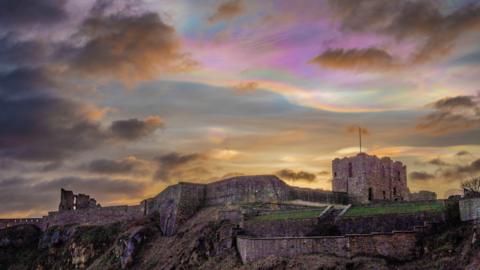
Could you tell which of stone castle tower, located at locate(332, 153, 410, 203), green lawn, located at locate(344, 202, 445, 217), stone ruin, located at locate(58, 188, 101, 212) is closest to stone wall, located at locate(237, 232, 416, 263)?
green lawn, located at locate(344, 202, 445, 217)

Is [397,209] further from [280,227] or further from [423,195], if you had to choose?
[423,195]

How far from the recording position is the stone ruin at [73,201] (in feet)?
256

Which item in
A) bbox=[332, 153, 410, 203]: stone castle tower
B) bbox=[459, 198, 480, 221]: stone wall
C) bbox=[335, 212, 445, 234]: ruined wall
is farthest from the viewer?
bbox=[332, 153, 410, 203]: stone castle tower

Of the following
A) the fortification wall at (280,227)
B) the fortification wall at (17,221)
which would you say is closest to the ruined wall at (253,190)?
the fortification wall at (280,227)

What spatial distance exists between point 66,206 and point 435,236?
56.8 metres

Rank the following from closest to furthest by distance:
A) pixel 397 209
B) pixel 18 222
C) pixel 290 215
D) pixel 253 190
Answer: pixel 397 209 → pixel 290 215 → pixel 253 190 → pixel 18 222

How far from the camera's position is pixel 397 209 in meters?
37.8

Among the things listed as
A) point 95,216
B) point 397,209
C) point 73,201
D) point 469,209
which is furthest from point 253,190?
point 73,201

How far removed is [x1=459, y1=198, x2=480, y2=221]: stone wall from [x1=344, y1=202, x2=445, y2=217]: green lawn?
3.13 meters

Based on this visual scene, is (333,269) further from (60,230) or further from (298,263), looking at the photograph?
(60,230)

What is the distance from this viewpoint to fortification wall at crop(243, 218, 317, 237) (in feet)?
131

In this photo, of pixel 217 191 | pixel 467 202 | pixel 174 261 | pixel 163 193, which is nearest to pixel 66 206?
pixel 163 193

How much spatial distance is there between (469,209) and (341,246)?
23.5 ft

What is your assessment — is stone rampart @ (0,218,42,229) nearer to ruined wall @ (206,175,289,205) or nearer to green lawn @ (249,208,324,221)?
ruined wall @ (206,175,289,205)
